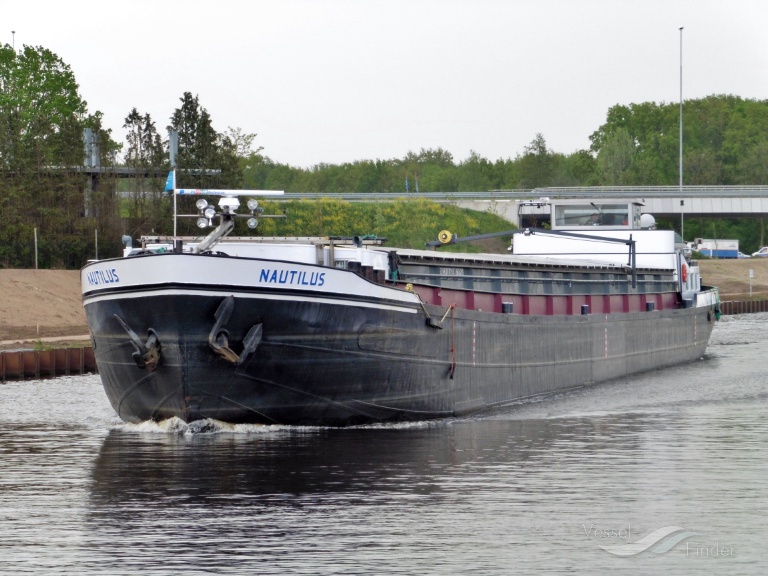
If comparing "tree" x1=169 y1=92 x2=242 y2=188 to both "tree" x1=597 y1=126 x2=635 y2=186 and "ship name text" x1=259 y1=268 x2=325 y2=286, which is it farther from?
"tree" x1=597 y1=126 x2=635 y2=186

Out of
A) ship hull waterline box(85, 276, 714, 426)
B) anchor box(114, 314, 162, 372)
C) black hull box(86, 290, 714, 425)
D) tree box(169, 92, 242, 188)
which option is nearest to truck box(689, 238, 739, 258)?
tree box(169, 92, 242, 188)

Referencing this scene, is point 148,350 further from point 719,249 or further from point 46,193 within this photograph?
point 719,249

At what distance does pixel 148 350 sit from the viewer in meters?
20.1

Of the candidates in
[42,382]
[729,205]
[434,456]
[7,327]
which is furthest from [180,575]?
[729,205]

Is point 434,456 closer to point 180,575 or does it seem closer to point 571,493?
point 571,493

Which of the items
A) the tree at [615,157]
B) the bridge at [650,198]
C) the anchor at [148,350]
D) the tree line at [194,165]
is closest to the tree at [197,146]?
the tree line at [194,165]

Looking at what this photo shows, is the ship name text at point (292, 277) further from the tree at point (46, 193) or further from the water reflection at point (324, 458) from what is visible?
the tree at point (46, 193)

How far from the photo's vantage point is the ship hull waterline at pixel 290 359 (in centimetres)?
1988

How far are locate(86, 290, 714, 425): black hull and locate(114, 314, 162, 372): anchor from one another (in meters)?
0.10

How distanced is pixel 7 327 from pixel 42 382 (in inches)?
556

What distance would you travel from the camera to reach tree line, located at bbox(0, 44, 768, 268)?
5894 centimetres

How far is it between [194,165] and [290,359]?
42.8 meters

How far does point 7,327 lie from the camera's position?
147 feet

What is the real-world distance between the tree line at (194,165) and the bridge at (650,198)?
3.98 metres
